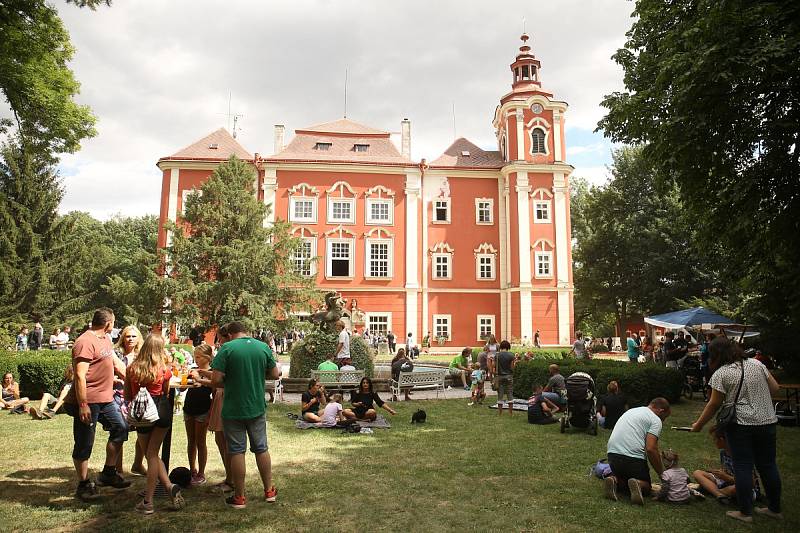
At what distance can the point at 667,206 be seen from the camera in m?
34.6

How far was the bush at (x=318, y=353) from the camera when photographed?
542 inches

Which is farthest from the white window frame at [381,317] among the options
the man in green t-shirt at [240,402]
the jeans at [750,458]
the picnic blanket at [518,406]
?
the jeans at [750,458]

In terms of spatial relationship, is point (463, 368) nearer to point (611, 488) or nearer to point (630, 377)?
point (630, 377)

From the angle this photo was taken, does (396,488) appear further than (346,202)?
No

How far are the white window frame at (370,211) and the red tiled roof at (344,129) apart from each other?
5080 millimetres

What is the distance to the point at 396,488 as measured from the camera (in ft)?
19.0

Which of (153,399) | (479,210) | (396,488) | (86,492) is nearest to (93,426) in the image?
(86,492)

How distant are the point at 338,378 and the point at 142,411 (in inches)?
288

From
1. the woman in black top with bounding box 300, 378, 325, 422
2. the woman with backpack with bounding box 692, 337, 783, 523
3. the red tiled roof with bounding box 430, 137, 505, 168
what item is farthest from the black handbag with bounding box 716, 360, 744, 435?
the red tiled roof with bounding box 430, 137, 505, 168

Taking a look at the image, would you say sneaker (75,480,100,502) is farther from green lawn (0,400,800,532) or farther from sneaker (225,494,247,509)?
sneaker (225,494,247,509)

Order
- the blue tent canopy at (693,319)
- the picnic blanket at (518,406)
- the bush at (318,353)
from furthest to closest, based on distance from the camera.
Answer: the blue tent canopy at (693,319) < the bush at (318,353) < the picnic blanket at (518,406)

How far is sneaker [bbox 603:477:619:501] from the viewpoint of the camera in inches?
216

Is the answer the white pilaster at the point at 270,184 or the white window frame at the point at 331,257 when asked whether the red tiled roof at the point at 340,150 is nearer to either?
the white pilaster at the point at 270,184

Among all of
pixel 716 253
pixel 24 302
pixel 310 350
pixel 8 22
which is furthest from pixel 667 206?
pixel 24 302
